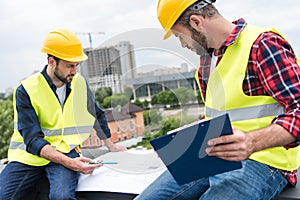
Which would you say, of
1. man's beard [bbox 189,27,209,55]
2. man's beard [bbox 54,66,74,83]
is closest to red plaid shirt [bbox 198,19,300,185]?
man's beard [bbox 189,27,209,55]

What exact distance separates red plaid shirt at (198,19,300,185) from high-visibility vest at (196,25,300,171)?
0.09 ft

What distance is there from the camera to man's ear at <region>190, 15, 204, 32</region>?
1.40 meters

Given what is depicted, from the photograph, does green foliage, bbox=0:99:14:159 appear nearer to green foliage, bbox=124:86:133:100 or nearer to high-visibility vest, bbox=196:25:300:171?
green foliage, bbox=124:86:133:100

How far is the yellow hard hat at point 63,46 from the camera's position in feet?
7.68

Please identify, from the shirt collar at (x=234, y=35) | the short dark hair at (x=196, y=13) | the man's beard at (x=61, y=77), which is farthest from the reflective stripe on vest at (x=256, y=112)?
the man's beard at (x=61, y=77)

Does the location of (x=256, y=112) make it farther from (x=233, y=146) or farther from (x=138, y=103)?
(x=138, y=103)

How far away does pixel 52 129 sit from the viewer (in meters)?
2.41

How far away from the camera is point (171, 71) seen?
1.47 meters

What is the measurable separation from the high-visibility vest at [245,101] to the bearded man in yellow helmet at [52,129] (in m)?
0.84

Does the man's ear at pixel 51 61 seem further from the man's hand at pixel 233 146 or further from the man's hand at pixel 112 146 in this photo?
the man's hand at pixel 233 146

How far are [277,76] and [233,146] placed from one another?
0.30m

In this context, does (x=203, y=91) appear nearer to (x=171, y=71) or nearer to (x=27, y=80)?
(x=171, y=71)

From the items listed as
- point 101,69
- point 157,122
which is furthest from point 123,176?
point 101,69

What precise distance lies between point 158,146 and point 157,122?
1.49 feet
